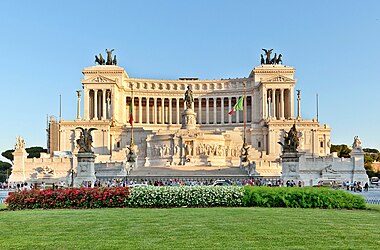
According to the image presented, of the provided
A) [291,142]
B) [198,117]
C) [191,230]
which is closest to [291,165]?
[291,142]

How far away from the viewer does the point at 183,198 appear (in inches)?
938

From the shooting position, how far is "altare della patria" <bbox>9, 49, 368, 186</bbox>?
63.7 meters

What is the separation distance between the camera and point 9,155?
387 feet

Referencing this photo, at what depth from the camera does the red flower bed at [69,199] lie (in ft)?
77.4

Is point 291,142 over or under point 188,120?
under

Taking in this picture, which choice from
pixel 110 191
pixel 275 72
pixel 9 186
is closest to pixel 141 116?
pixel 275 72

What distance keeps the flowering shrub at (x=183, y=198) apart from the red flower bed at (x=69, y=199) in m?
0.67

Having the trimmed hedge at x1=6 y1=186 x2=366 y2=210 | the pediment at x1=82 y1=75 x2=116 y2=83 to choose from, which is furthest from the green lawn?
the pediment at x1=82 y1=75 x2=116 y2=83

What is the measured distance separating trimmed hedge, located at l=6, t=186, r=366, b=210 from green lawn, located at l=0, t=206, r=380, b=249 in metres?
3.29

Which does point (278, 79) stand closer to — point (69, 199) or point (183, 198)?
point (183, 198)

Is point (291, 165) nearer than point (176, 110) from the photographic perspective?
Yes

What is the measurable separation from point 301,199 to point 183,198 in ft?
18.4

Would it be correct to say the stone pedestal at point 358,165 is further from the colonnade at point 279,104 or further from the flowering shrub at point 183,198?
the flowering shrub at point 183,198

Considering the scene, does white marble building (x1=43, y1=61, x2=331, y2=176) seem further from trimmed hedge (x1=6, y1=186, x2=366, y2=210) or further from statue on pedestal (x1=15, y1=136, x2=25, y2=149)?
trimmed hedge (x1=6, y1=186, x2=366, y2=210)
